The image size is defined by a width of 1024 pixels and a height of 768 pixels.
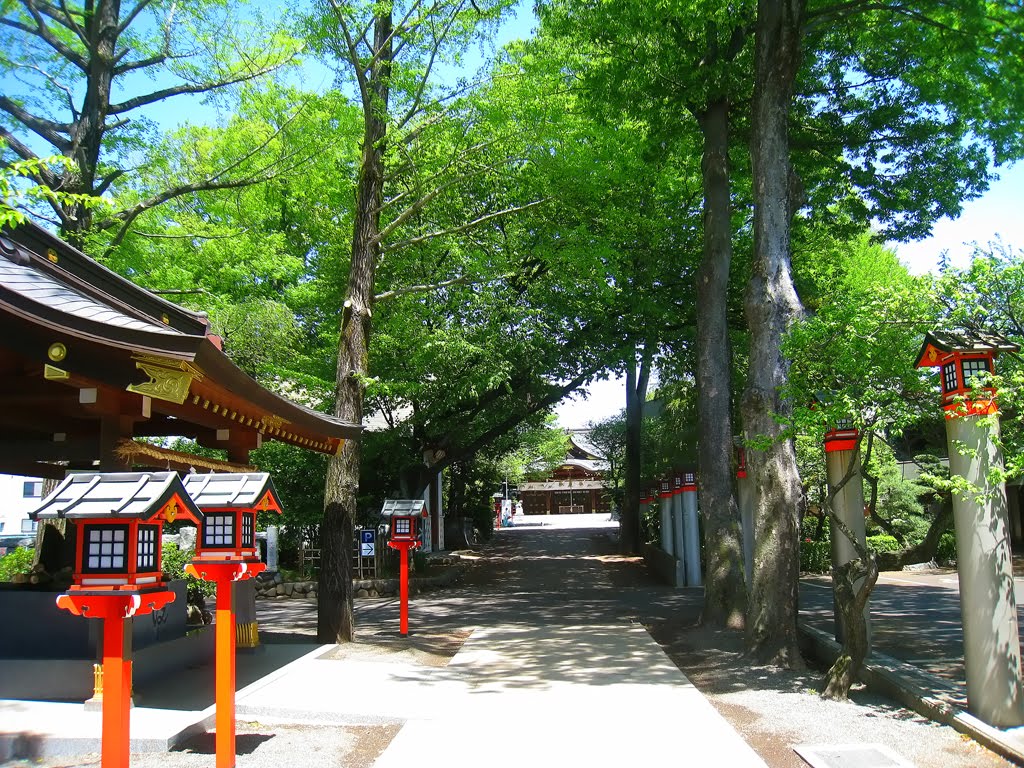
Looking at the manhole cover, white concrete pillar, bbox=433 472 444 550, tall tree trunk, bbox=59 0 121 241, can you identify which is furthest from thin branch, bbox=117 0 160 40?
white concrete pillar, bbox=433 472 444 550

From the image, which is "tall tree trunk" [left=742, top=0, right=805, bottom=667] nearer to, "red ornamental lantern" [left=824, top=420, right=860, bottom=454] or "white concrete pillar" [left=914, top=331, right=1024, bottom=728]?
"red ornamental lantern" [left=824, top=420, right=860, bottom=454]

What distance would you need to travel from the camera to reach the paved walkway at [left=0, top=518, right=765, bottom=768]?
591cm

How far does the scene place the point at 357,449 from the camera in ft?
37.2

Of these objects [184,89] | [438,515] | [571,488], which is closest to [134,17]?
[184,89]

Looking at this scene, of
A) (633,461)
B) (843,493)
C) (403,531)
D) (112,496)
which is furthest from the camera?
(633,461)

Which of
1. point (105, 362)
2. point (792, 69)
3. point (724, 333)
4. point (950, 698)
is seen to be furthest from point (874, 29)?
point (105, 362)

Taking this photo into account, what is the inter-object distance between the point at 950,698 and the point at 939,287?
357cm

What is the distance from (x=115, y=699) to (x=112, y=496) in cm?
106

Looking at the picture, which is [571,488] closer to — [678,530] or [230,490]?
[678,530]

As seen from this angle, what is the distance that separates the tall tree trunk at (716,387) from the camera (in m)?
12.3

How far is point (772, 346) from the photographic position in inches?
372

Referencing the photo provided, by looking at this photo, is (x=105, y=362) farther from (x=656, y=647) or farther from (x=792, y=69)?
(x=792, y=69)

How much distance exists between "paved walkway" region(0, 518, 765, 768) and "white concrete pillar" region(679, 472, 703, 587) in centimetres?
510

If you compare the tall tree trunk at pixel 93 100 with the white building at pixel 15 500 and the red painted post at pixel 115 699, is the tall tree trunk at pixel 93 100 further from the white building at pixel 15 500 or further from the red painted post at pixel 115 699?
the white building at pixel 15 500
